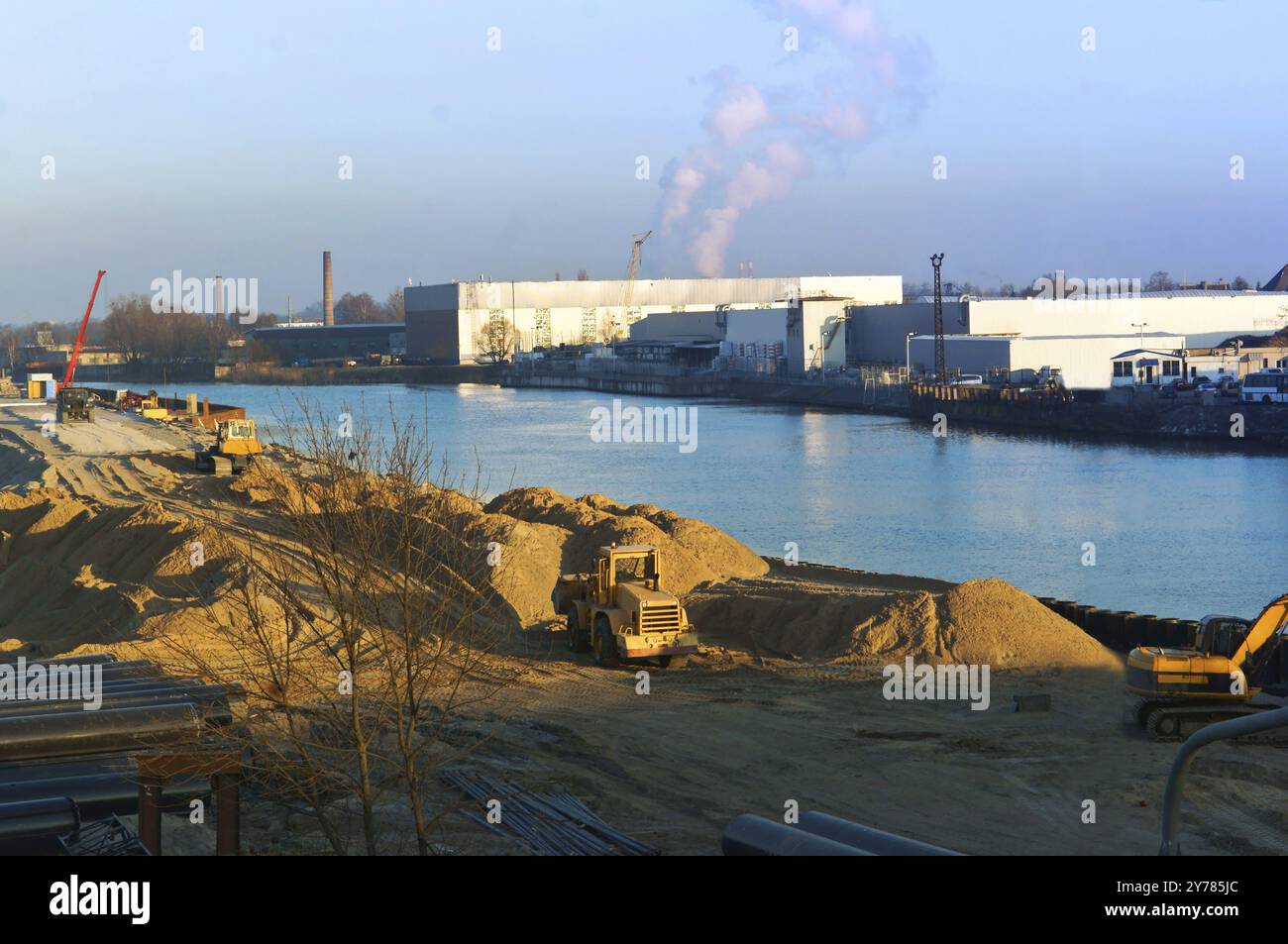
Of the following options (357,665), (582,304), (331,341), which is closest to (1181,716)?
(357,665)

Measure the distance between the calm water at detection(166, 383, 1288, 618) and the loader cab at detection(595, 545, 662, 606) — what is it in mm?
2997

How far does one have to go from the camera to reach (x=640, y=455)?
52.0m

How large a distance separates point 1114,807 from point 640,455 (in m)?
42.5

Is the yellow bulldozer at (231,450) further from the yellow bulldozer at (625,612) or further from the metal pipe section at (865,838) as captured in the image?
the metal pipe section at (865,838)

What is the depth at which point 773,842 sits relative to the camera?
4.84 meters

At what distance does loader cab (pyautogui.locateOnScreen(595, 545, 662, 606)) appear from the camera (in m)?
14.9

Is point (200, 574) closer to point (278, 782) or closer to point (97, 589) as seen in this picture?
point (97, 589)

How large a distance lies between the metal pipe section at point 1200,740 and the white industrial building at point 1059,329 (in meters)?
61.3

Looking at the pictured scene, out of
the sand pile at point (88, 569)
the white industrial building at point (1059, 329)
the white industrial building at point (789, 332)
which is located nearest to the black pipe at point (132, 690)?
the sand pile at point (88, 569)

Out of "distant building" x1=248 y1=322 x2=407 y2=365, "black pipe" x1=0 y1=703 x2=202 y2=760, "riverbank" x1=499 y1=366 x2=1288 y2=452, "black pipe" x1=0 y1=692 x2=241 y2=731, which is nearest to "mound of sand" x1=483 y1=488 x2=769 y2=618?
"black pipe" x1=0 y1=692 x2=241 y2=731

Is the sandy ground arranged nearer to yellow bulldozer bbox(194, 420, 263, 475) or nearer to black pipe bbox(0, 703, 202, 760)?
black pipe bbox(0, 703, 202, 760)

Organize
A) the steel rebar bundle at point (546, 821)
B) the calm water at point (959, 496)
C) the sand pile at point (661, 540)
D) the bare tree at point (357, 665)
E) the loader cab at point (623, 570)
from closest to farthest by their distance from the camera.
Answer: the bare tree at point (357, 665) < the steel rebar bundle at point (546, 821) < the loader cab at point (623, 570) < the sand pile at point (661, 540) < the calm water at point (959, 496)

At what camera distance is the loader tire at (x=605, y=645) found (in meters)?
14.6
